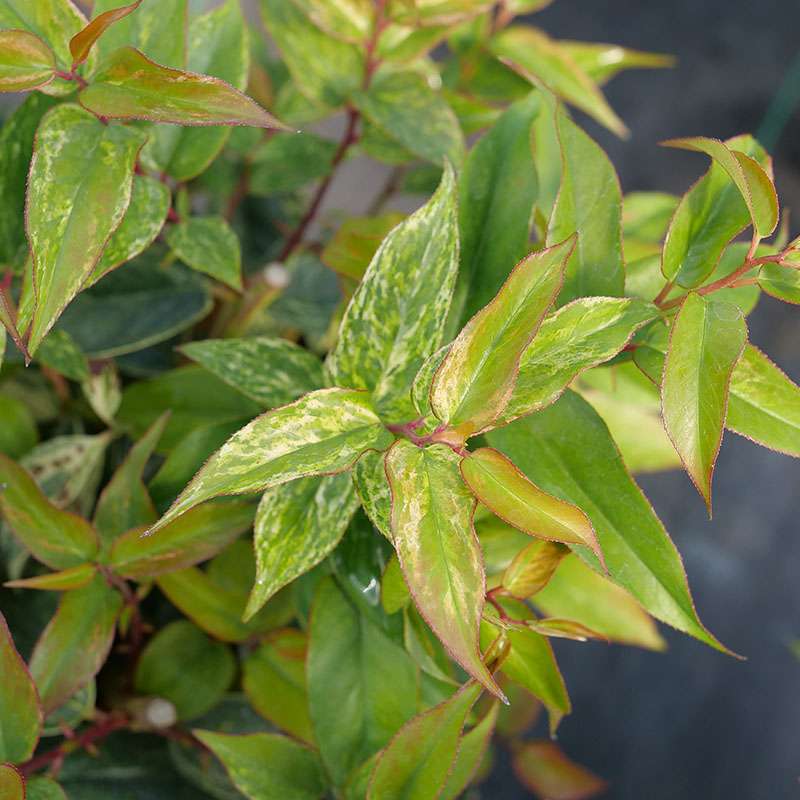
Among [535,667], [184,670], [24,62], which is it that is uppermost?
[24,62]

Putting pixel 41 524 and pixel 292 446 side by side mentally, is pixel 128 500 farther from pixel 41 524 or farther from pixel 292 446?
pixel 292 446

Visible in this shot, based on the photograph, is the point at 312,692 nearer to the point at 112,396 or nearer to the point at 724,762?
the point at 112,396

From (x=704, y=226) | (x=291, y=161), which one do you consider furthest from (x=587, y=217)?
(x=291, y=161)

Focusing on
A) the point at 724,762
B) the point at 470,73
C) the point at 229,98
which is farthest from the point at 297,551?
the point at 724,762

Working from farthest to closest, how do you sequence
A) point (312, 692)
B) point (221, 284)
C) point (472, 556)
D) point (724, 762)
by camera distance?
point (724, 762) → point (221, 284) → point (312, 692) → point (472, 556)

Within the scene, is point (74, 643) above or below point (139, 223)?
below

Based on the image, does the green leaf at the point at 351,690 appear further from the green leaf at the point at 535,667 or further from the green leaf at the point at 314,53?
the green leaf at the point at 314,53

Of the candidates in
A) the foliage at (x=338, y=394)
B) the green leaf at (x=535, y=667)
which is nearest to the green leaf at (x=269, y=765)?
the foliage at (x=338, y=394)
